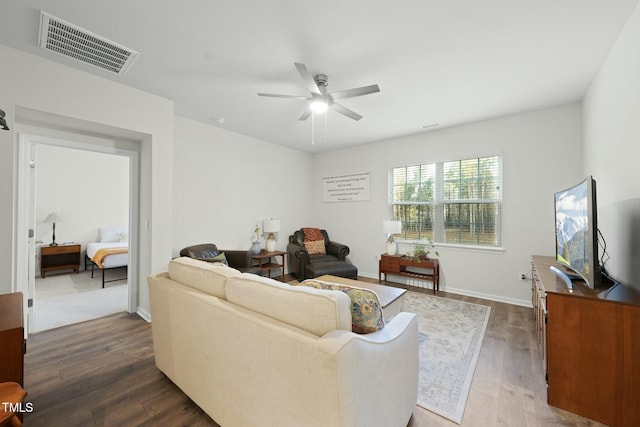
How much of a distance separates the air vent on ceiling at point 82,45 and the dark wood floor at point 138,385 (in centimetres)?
258

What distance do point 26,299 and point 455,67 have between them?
472 centimetres

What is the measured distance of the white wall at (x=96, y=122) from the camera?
2107 millimetres

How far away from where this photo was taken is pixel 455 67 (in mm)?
2361

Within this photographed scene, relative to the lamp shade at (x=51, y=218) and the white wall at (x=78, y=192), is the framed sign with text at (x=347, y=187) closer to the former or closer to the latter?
the white wall at (x=78, y=192)

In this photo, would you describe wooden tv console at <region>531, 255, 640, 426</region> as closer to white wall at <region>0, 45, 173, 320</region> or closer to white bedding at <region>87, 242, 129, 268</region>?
white wall at <region>0, 45, 173, 320</region>

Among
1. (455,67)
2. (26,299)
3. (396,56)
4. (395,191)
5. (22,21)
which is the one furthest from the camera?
(395,191)

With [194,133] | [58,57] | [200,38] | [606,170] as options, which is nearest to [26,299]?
[58,57]

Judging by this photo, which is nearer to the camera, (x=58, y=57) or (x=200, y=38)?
(x=200, y=38)

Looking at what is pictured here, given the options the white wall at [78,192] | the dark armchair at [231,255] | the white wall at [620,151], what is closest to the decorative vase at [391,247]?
the dark armchair at [231,255]

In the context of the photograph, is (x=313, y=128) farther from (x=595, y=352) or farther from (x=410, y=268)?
(x=595, y=352)

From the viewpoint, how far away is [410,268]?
4383mm

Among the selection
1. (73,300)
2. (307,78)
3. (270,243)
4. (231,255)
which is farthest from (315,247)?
(73,300)

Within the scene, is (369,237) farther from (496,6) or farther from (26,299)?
(26,299)

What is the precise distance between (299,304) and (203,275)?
2.62 feet
